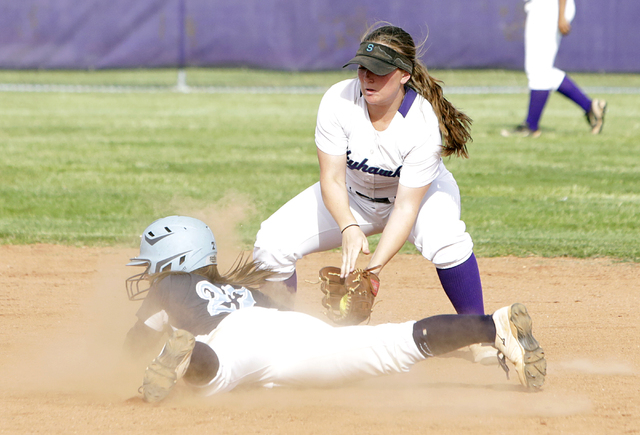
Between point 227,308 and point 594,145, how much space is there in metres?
7.38

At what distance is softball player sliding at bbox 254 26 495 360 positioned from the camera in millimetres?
3449

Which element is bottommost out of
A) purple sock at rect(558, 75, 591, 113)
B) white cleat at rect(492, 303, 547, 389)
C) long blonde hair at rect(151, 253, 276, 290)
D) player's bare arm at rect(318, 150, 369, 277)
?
purple sock at rect(558, 75, 591, 113)

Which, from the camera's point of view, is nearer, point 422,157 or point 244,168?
point 422,157

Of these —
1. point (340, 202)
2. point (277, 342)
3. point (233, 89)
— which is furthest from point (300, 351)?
point (233, 89)

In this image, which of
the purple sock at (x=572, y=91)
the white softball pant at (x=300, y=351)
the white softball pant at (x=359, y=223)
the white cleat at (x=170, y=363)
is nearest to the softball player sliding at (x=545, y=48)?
the purple sock at (x=572, y=91)

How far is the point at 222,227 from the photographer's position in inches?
234

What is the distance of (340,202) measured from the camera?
3.57 m

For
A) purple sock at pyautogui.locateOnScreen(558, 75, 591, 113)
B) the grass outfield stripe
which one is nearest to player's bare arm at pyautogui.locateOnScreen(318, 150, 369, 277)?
purple sock at pyautogui.locateOnScreen(558, 75, 591, 113)

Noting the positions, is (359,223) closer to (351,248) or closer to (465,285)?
(351,248)

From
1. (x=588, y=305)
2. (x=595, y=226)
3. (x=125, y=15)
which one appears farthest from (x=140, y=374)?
(x=125, y=15)

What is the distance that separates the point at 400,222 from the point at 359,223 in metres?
0.40

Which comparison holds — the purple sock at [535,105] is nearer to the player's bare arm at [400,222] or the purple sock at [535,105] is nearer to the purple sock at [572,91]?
the purple sock at [572,91]

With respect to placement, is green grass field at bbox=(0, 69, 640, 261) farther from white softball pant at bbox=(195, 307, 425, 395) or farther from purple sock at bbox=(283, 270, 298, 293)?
white softball pant at bbox=(195, 307, 425, 395)

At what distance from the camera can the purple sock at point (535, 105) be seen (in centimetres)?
935
